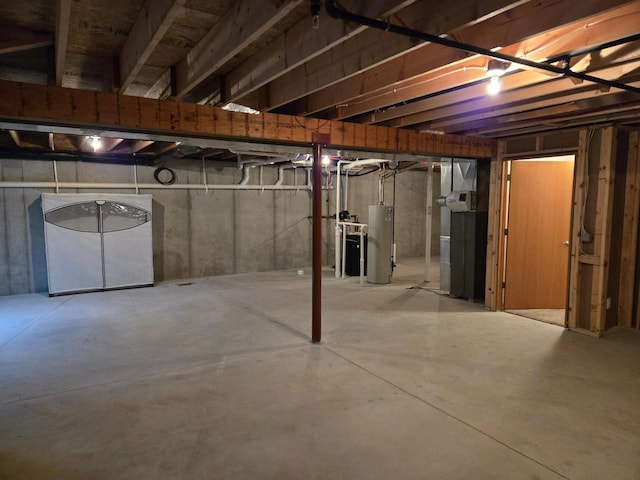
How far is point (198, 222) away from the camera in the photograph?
23.8ft

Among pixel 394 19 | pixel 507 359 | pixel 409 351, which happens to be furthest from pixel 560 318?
pixel 394 19

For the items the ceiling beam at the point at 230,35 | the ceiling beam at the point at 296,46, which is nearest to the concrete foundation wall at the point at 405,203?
the ceiling beam at the point at 296,46

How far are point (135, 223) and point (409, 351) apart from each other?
4686mm

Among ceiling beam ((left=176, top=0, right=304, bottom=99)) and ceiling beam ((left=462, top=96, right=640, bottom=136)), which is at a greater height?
ceiling beam ((left=176, top=0, right=304, bottom=99))

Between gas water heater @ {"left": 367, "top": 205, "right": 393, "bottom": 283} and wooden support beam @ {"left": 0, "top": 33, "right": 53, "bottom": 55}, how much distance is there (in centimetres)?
502

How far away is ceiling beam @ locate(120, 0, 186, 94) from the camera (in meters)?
1.82

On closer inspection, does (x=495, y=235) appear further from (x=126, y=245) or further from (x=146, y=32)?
(x=126, y=245)

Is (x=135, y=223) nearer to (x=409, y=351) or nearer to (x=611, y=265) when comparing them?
(x=409, y=351)

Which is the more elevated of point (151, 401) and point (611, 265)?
point (611, 265)

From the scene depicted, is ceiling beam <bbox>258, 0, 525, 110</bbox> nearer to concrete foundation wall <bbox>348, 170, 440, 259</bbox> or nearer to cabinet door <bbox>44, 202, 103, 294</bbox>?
cabinet door <bbox>44, 202, 103, 294</bbox>

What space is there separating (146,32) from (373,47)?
1.22 m

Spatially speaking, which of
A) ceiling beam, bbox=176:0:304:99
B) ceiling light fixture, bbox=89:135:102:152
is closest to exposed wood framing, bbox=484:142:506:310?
ceiling beam, bbox=176:0:304:99

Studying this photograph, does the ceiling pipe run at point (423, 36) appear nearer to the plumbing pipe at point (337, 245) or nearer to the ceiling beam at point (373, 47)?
the ceiling beam at point (373, 47)

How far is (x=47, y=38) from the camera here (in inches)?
90.0
